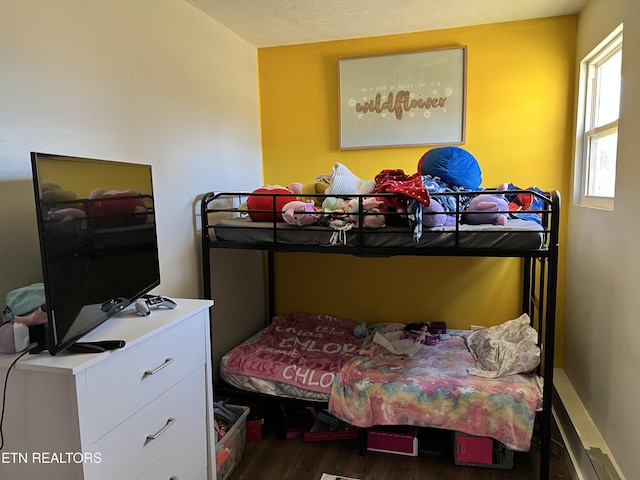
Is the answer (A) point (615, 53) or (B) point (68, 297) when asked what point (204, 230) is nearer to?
(B) point (68, 297)

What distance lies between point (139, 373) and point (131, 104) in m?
1.21

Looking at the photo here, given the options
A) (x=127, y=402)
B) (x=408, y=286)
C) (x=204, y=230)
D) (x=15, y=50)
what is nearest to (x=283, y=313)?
(x=408, y=286)

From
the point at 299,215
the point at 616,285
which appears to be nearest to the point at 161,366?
the point at 299,215

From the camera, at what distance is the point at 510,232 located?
6.33 feet

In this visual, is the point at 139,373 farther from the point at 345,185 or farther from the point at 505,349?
the point at 505,349

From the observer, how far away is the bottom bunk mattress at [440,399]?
2051 mm

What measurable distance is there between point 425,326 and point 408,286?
1.08 ft

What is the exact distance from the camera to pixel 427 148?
303cm

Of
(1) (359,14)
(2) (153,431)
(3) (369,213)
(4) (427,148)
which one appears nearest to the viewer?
(2) (153,431)

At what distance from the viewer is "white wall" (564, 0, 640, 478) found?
5.84ft

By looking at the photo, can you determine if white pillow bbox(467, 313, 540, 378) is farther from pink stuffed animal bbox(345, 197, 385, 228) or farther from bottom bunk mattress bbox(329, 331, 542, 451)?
pink stuffed animal bbox(345, 197, 385, 228)

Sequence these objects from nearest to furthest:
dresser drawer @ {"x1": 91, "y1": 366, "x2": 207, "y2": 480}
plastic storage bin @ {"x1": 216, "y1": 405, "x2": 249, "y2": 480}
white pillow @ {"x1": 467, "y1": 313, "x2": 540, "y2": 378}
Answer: dresser drawer @ {"x1": 91, "y1": 366, "x2": 207, "y2": 480}, plastic storage bin @ {"x1": 216, "y1": 405, "x2": 249, "y2": 480}, white pillow @ {"x1": 467, "y1": 313, "x2": 540, "y2": 378}

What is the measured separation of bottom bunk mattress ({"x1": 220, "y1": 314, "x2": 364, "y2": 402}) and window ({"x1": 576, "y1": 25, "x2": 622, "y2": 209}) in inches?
62.9

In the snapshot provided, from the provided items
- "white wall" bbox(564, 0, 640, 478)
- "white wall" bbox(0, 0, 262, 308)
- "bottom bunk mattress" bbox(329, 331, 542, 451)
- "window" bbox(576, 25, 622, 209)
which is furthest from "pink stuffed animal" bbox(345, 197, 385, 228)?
"window" bbox(576, 25, 622, 209)
